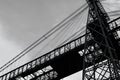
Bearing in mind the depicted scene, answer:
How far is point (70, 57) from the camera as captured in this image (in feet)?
92.0

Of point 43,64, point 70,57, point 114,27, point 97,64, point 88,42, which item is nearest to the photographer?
point 97,64

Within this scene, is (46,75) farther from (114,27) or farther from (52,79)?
Result: (114,27)

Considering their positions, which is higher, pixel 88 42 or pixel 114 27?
pixel 114 27

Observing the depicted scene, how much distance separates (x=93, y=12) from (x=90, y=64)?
4.51m

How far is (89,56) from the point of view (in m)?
26.8

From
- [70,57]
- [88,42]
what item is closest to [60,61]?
[70,57]

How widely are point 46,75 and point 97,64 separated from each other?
32.8 ft

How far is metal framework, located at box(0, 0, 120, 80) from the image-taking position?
70.9 feet

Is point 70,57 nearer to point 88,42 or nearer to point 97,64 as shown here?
point 88,42

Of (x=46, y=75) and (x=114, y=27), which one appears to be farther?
(x=46, y=75)

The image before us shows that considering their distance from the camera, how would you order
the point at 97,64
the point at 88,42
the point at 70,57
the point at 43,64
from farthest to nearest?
the point at 43,64 < the point at 70,57 < the point at 88,42 < the point at 97,64

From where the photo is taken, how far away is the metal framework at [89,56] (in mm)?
21609

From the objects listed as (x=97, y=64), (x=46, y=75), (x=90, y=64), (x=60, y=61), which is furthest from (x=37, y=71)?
(x=97, y=64)

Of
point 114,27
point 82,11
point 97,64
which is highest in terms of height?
point 82,11
